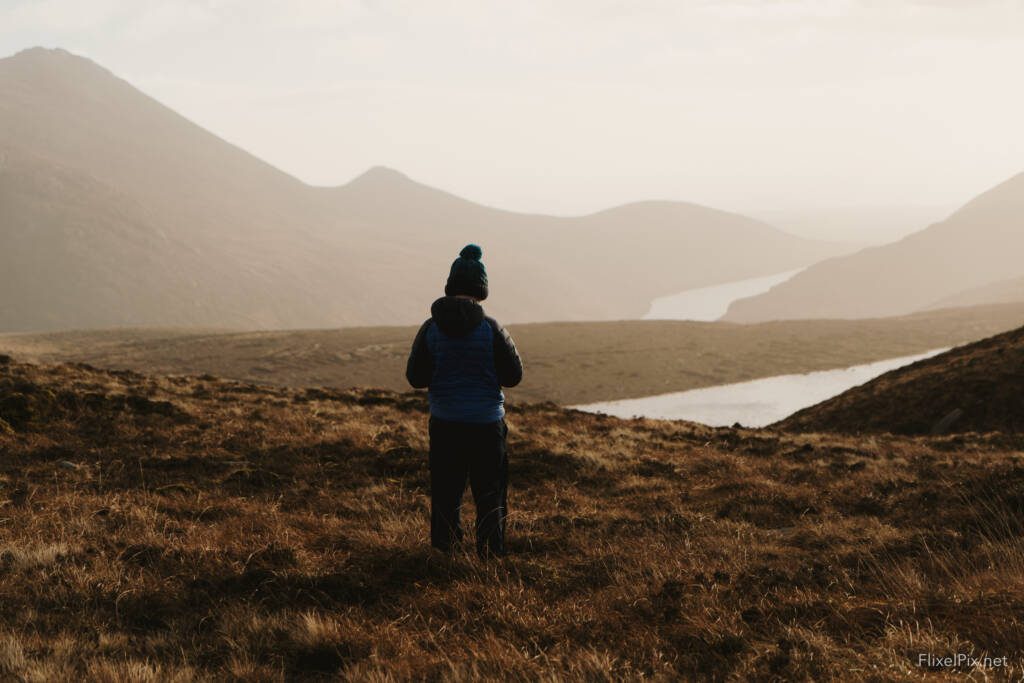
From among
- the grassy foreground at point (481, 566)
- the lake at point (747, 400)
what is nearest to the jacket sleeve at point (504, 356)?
the grassy foreground at point (481, 566)

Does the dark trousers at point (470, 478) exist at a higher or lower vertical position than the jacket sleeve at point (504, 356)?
lower

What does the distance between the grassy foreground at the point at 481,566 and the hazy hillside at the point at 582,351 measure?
50.3 metres

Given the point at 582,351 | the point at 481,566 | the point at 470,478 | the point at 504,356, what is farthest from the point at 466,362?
the point at 582,351

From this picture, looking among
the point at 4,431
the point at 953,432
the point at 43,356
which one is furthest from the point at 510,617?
the point at 43,356

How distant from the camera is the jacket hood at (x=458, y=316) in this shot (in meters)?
7.00

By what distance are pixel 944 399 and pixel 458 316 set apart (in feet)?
79.4

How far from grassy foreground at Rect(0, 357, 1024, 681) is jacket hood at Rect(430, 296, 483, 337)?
2269mm

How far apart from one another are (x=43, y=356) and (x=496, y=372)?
286 ft

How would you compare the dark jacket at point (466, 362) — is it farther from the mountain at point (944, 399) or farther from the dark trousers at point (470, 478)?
the mountain at point (944, 399)

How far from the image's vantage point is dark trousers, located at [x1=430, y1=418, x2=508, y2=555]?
7156mm

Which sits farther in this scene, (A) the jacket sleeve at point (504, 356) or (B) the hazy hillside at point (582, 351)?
(B) the hazy hillside at point (582, 351)

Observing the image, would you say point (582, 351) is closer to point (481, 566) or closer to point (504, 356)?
point (504, 356)

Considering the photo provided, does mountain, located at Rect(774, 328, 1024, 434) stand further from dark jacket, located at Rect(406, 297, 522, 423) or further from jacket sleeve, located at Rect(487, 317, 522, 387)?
dark jacket, located at Rect(406, 297, 522, 423)

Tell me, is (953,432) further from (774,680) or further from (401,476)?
(774,680)
